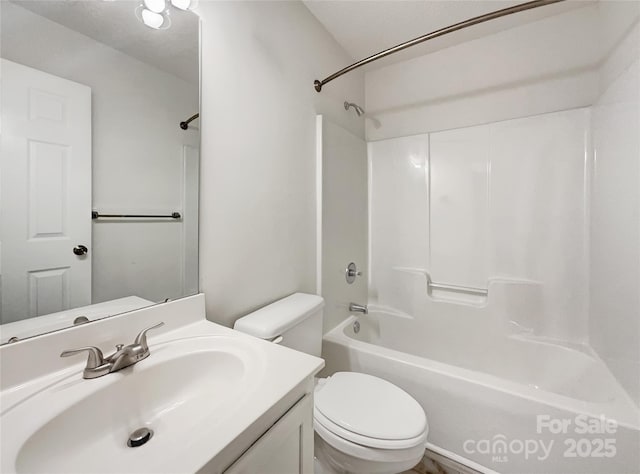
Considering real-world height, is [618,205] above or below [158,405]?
above

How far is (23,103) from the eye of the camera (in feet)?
1.98

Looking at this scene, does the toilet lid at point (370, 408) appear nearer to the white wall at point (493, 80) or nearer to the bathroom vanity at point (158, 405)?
the bathroom vanity at point (158, 405)

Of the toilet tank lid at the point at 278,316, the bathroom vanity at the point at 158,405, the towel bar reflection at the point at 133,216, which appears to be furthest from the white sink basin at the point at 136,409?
the towel bar reflection at the point at 133,216

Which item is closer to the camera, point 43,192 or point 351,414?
point 43,192

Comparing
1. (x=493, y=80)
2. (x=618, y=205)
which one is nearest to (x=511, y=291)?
(x=618, y=205)

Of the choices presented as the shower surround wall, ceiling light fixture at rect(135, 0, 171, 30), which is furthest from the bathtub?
ceiling light fixture at rect(135, 0, 171, 30)

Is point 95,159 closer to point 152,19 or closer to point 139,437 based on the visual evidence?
point 152,19

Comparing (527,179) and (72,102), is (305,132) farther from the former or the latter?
(527,179)

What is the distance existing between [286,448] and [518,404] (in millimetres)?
997

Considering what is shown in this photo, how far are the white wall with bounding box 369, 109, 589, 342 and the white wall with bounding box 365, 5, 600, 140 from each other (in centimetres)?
10

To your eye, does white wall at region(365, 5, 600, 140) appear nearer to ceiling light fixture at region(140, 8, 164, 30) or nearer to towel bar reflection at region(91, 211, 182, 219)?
ceiling light fixture at region(140, 8, 164, 30)

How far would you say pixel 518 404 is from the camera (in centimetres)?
103

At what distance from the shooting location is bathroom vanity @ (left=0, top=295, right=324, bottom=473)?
0.43 m

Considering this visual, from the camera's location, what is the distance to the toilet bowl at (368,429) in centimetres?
87
